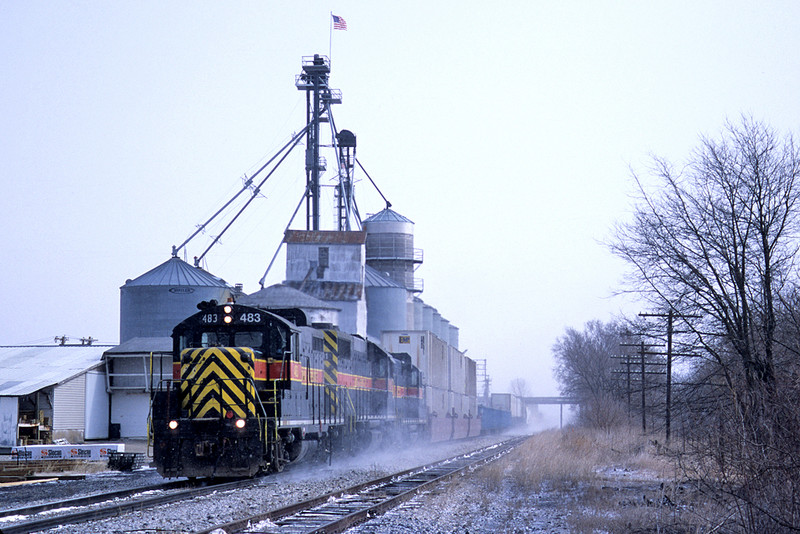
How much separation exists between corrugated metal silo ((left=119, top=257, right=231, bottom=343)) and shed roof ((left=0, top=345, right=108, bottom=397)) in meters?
3.14

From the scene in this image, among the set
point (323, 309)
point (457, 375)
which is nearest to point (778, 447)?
point (323, 309)

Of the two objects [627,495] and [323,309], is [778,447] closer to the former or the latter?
[627,495]

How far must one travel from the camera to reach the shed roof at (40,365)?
37.6 meters

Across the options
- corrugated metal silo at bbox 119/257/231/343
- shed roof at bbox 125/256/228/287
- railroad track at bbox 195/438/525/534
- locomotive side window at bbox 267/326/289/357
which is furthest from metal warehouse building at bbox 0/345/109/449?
railroad track at bbox 195/438/525/534

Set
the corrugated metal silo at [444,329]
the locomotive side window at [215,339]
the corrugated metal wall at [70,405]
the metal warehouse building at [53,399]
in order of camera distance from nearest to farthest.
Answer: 1. the locomotive side window at [215,339]
2. the metal warehouse building at [53,399]
3. the corrugated metal wall at [70,405]
4. the corrugated metal silo at [444,329]

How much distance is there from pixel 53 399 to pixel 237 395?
80.9ft

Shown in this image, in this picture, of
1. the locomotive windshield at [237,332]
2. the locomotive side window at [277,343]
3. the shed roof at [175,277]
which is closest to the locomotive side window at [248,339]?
the locomotive windshield at [237,332]

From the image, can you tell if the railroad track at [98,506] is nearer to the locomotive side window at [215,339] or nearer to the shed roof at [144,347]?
the locomotive side window at [215,339]

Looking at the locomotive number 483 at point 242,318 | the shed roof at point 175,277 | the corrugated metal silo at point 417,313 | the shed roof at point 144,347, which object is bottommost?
the shed roof at point 144,347

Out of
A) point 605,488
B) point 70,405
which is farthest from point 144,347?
point 605,488

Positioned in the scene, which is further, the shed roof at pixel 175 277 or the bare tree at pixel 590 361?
the bare tree at pixel 590 361

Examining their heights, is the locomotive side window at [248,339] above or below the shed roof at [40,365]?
above

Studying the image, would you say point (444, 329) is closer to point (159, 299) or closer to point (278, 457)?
point (159, 299)

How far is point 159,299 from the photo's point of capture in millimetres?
48156
